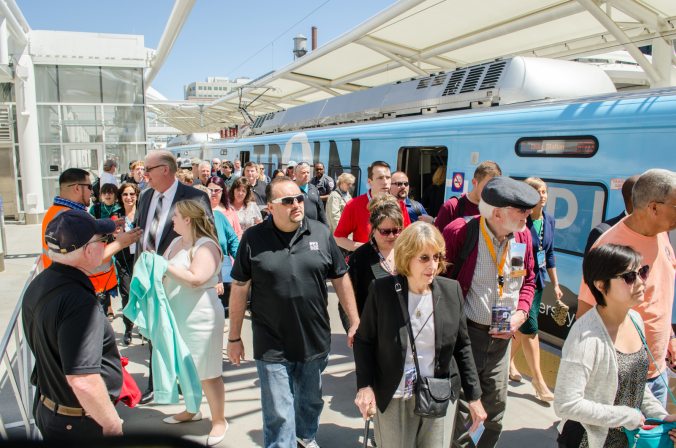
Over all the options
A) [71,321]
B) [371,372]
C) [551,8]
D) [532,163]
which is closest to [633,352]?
[371,372]

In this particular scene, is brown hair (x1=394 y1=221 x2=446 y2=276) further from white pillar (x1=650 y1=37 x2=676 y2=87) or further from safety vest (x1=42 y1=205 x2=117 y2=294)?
white pillar (x1=650 y1=37 x2=676 y2=87)

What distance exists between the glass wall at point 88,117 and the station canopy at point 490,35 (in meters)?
5.61

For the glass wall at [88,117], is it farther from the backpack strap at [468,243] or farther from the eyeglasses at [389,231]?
the backpack strap at [468,243]

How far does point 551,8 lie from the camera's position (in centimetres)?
887

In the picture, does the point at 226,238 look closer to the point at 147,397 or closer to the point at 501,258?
the point at 147,397

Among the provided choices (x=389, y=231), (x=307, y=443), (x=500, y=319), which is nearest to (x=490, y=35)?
(x=389, y=231)

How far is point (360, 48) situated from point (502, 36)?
11.6 feet

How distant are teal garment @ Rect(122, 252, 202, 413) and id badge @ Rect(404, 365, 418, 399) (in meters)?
1.64

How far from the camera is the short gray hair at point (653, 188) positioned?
255 cm

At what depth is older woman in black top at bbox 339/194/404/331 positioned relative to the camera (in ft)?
10.9

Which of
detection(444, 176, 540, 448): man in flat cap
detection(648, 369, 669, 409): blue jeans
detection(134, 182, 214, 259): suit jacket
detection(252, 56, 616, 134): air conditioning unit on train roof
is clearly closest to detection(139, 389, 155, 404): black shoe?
detection(134, 182, 214, 259): suit jacket

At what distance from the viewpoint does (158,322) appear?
3.26 meters

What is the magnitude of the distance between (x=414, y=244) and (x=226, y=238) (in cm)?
284

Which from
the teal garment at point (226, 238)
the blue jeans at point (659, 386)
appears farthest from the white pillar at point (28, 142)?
the blue jeans at point (659, 386)
